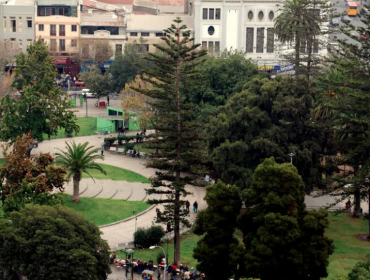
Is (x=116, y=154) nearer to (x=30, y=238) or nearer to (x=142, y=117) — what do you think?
(x=142, y=117)

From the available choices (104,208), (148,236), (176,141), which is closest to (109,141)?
(104,208)

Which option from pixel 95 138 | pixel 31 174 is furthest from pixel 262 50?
pixel 31 174

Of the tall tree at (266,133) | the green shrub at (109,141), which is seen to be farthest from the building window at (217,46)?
the tall tree at (266,133)

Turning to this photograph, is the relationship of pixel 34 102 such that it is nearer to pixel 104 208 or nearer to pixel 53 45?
pixel 104 208

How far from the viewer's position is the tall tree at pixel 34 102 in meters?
66.9

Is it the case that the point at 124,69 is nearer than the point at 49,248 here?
No

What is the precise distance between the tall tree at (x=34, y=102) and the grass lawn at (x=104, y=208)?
10816mm

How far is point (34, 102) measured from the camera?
2635 inches

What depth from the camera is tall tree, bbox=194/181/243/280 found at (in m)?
41.4

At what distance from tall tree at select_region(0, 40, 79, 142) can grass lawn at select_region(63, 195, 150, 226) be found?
35.5 ft

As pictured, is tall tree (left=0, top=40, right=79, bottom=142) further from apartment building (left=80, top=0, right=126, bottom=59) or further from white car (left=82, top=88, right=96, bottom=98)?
apartment building (left=80, top=0, right=126, bottom=59)

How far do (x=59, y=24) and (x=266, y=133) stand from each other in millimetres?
55861

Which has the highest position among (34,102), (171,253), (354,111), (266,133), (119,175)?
(354,111)

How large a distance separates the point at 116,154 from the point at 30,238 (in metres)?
33.7
